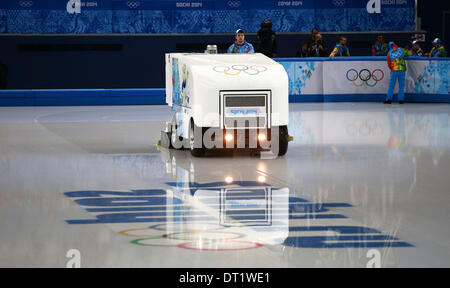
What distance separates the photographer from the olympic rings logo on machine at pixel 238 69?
12.1 meters

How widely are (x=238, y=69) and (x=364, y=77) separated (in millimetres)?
11044

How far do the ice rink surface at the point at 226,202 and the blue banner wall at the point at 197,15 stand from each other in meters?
10.7

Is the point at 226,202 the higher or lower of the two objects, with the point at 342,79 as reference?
higher

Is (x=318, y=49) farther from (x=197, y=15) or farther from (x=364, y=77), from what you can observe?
(x=197, y=15)

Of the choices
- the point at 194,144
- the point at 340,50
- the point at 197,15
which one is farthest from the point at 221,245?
the point at 197,15

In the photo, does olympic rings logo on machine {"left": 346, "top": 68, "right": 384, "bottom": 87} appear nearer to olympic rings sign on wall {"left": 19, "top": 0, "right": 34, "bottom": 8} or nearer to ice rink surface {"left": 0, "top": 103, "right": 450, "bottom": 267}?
ice rink surface {"left": 0, "top": 103, "right": 450, "bottom": 267}

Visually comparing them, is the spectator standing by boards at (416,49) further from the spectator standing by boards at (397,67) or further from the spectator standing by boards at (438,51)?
the spectator standing by boards at (397,67)

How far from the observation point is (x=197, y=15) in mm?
26344

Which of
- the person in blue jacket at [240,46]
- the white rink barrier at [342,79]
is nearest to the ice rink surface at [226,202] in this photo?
the person in blue jacket at [240,46]

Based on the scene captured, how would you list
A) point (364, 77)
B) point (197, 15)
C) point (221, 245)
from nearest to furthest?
1. point (221, 245)
2. point (364, 77)
3. point (197, 15)

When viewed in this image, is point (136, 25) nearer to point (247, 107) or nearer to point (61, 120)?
point (61, 120)

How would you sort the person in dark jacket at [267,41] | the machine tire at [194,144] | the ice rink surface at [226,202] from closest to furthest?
the ice rink surface at [226,202] → the machine tire at [194,144] → the person in dark jacket at [267,41]

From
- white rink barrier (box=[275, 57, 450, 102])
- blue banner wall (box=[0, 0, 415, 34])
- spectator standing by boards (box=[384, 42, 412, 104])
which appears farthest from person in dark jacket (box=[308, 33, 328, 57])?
blue banner wall (box=[0, 0, 415, 34])

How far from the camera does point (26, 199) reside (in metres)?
8.96
